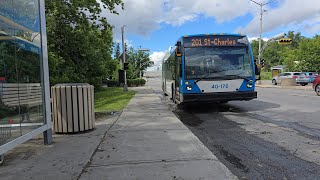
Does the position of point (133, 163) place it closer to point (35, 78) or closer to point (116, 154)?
point (116, 154)

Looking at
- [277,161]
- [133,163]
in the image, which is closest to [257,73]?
[277,161]

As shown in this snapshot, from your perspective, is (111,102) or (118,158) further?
(111,102)

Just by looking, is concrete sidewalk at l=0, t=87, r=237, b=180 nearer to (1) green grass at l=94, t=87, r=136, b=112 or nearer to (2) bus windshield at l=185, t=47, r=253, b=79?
(2) bus windshield at l=185, t=47, r=253, b=79

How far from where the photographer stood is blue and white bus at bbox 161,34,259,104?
11.9m

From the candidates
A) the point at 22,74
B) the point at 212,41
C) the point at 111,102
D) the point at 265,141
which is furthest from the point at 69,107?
the point at 111,102

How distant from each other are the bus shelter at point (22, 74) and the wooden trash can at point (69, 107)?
0.96 m

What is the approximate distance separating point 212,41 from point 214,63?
859mm

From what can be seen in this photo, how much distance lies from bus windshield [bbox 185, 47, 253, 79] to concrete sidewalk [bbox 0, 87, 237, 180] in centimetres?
449

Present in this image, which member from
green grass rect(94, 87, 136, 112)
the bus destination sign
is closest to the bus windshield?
the bus destination sign

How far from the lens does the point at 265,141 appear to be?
692 centimetres

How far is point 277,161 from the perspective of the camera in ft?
17.5

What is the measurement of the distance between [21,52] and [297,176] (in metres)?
4.94

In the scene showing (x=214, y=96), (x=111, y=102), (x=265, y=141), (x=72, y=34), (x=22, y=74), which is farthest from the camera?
(x=72, y=34)

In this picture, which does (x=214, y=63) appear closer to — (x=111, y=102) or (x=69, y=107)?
(x=69, y=107)
